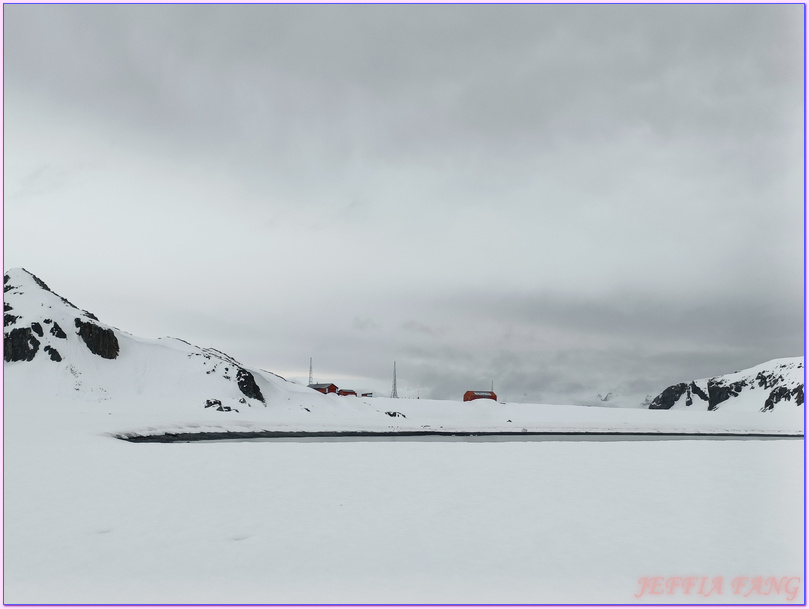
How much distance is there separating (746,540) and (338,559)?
354 inches

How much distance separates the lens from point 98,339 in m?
80.4

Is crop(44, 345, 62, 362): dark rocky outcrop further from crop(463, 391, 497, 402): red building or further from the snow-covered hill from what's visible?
crop(463, 391, 497, 402): red building

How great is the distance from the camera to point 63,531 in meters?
11.3

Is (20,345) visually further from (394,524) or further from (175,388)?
(394,524)

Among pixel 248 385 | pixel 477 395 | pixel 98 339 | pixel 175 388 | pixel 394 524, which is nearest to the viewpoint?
pixel 394 524

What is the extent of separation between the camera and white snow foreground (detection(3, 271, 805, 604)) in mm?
8852

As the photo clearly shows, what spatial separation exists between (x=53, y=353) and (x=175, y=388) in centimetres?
1778

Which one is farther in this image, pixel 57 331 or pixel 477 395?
pixel 477 395

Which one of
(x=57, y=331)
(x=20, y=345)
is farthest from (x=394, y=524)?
(x=57, y=331)

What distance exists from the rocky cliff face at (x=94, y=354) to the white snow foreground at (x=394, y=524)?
50.0 metres

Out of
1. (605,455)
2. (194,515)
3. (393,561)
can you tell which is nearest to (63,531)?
(194,515)

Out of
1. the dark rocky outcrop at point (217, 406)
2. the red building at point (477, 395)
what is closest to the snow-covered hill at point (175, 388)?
the dark rocky outcrop at point (217, 406)

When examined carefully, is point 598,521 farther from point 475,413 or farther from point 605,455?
point 475,413

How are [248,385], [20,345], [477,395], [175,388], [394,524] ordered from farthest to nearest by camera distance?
[477,395], [248,385], [175,388], [20,345], [394,524]
